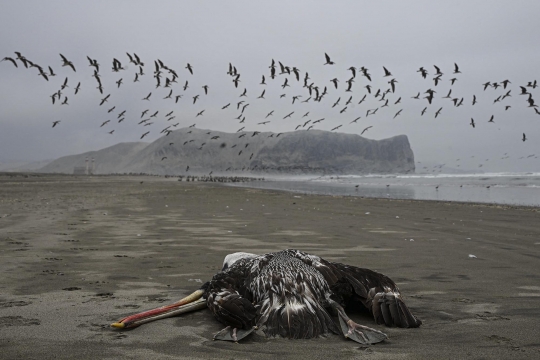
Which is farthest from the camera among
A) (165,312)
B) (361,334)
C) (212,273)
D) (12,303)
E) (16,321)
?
(212,273)

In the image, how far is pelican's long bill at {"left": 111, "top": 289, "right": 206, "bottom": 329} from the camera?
4594 millimetres

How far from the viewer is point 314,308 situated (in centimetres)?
460

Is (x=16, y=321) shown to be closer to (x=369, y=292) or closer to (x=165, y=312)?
Answer: (x=165, y=312)

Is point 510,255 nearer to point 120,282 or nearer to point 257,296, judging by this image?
point 257,296

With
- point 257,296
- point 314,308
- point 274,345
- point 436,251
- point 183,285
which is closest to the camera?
point 274,345

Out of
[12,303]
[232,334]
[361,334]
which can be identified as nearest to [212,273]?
[12,303]

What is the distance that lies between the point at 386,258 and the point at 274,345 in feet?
17.0

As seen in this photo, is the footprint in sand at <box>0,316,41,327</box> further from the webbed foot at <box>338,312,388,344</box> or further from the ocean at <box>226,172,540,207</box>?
the ocean at <box>226,172,540,207</box>

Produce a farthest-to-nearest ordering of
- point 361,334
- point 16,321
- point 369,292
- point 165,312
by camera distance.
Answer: point 369,292 < point 165,312 < point 16,321 < point 361,334

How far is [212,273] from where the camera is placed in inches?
295

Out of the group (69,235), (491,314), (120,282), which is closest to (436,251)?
(491,314)

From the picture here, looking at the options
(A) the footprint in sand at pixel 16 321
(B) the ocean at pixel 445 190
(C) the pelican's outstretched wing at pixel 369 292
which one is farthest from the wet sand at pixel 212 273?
(B) the ocean at pixel 445 190

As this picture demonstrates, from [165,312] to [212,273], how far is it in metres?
2.53

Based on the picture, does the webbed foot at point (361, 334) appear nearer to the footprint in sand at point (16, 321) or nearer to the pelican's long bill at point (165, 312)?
the pelican's long bill at point (165, 312)
